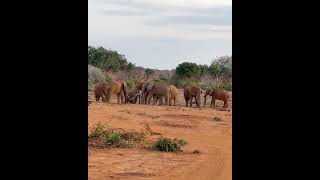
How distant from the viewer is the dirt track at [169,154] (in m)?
6.15

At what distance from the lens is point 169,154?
24.9 ft

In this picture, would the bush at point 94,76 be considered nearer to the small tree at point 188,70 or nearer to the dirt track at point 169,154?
the small tree at point 188,70

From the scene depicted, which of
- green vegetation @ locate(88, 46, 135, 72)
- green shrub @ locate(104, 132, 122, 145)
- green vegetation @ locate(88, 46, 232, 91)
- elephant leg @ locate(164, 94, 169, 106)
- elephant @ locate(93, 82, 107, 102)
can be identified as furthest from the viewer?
green vegetation @ locate(88, 46, 135, 72)

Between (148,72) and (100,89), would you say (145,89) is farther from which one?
(148,72)

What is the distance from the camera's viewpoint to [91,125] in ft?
32.3

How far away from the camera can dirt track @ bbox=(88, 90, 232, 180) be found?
20.2 feet

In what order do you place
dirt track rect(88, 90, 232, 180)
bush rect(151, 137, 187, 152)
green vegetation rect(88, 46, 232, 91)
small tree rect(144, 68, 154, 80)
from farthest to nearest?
small tree rect(144, 68, 154, 80)
green vegetation rect(88, 46, 232, 91)
bush rect(151, 137, 187, 152)
dirt track rect(88, 90, 232, 180)

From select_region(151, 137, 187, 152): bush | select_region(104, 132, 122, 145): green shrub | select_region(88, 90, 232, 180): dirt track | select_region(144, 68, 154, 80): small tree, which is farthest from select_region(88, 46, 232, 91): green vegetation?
select_region(151, 137, 187, 152): bush

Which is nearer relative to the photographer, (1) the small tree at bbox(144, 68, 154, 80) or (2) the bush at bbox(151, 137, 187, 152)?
(2) the bush at bbox(151, 137, 187, 152)

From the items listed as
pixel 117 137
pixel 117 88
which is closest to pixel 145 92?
pixel 117 88

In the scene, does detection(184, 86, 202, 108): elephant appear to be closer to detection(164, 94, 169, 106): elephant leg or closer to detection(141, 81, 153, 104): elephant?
detection(164, 94, 169, 106): elephant leg

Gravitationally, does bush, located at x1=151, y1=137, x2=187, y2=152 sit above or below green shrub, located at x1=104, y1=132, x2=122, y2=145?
below
